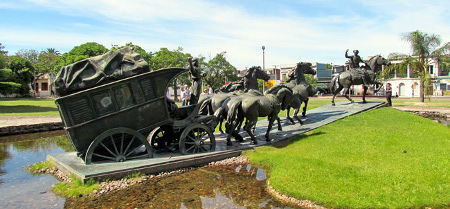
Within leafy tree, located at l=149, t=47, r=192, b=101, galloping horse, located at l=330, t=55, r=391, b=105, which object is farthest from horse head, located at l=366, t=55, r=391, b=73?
leafy tree, located at l=149, t=47, r=192, b=101

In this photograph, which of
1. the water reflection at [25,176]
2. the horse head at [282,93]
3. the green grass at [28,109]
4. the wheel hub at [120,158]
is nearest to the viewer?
the water reflection at [25,176]

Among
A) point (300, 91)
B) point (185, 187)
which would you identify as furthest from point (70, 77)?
point (300, 91)

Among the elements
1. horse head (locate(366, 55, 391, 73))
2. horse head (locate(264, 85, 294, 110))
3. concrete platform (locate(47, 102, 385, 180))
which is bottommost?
concrete platform (locate(47, 102, 385, 180))

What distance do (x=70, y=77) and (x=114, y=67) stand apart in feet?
3.14

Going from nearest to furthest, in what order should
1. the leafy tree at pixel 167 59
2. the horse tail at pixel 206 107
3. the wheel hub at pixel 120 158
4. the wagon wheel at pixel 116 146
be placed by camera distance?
the wagon wheel at pixel 116 146 → the wheel hub at pixel 120 158 → the horse tail at pixel 206 107 → the leafy tree at pixel 167 59

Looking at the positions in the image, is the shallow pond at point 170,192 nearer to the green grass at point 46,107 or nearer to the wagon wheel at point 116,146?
the wagon wheel at point 116,146

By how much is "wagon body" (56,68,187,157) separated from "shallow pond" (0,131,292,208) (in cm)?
133

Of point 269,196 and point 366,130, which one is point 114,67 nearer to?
point 269,196

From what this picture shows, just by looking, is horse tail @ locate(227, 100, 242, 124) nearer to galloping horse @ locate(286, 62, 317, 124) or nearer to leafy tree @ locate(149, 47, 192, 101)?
galloping horse @ locate(286, 62, 317, 124)

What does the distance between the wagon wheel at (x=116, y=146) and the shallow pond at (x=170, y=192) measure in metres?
1.03

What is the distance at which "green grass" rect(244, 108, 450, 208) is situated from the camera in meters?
5.54

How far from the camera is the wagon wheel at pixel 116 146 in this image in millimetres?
7008

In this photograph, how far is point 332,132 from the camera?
1145cm

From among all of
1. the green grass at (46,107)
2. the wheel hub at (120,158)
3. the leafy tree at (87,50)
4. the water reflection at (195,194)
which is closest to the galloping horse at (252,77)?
the water reflection at (195,194)
